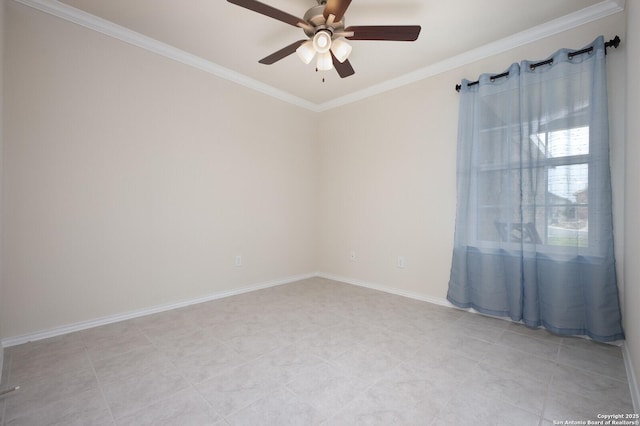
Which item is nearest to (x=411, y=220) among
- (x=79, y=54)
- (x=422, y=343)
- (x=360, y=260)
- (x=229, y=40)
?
(x=360, y=260)

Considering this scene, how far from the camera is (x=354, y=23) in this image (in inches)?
94.3

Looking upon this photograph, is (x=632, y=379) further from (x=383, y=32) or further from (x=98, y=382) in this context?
(x=98, y=382)

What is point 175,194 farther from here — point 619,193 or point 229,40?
point 619,193

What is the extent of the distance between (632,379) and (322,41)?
9.22ft

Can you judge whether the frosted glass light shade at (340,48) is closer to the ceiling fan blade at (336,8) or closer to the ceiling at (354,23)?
the ceiling fan blade at (336,8)

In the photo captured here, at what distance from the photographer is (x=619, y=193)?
2.05 meters

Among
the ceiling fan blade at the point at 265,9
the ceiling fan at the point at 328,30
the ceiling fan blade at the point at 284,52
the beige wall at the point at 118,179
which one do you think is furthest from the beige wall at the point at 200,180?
the ceiling fan blade at the point at 265,9

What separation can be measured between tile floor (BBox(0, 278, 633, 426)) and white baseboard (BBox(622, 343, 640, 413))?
0.12 feet

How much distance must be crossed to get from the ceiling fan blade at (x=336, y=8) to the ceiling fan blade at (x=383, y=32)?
13cm

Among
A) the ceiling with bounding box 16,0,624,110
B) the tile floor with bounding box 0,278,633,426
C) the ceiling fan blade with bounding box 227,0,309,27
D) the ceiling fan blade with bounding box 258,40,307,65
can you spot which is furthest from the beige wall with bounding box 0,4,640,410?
the ceiling fan blade with bounding box 227,0,309,27

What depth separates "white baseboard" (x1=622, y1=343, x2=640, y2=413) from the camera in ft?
4.52

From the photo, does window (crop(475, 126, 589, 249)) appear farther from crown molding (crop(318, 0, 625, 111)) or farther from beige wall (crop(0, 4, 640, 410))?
crown molding (crop(318, 0, 625, 111))

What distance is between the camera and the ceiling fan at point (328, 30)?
1.74 m

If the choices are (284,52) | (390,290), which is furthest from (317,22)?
(390,290)
